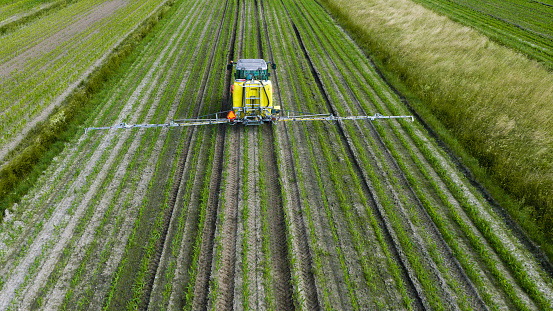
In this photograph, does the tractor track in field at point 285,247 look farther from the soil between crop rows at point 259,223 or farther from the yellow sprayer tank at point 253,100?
the yellow sprayer tank at point 253,100

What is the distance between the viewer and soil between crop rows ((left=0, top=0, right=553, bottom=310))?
9.11m

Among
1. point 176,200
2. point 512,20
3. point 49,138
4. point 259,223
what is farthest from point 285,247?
point 512,20

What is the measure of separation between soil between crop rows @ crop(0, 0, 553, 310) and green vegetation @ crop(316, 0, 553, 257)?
4.94ft

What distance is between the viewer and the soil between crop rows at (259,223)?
9.11 m

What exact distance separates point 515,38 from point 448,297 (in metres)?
29.4

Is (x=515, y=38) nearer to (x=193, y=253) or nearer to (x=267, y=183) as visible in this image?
(x=267, y=183)

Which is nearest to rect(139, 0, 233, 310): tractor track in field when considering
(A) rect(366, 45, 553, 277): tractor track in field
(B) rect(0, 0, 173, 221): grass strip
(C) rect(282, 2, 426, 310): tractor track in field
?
(B) rect(0, 0, 173, 221): grass strip

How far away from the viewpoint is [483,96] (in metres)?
18.6

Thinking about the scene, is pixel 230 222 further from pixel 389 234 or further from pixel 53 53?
pixel 53 53

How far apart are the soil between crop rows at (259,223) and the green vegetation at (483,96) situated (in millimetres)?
1507

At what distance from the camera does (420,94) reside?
19.8m

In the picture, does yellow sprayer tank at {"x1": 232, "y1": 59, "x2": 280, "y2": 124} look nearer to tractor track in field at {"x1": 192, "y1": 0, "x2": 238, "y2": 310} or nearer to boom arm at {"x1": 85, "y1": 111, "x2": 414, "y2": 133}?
boom arm at {"x1": 85, "y1": 111, "x2": 414, "y2": 133}

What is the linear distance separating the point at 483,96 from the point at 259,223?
14648mm

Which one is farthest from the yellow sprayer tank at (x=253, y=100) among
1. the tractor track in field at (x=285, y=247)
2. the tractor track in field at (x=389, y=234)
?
the tractor track in field at (x=389, y=234)
